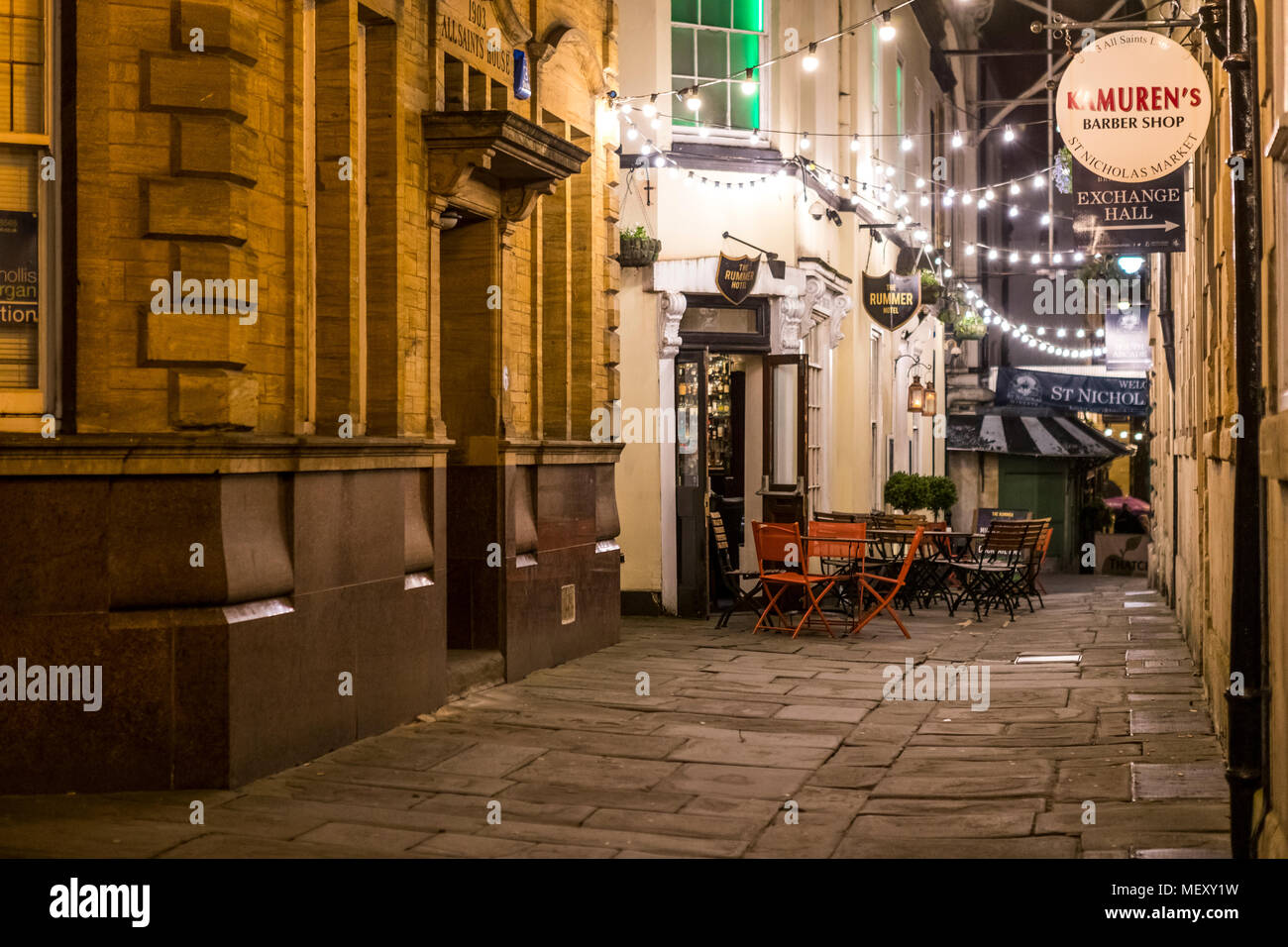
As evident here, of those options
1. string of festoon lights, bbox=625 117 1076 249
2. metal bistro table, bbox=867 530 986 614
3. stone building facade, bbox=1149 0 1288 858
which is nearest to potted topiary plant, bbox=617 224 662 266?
string of festoon lights, bbox=625 117 1076 249

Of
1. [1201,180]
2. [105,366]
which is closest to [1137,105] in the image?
[1201,180]

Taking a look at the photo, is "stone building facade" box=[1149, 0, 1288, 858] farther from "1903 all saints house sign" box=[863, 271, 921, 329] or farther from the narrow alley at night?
"1903 all saints house sign" box=[863, 271, 921, 329]

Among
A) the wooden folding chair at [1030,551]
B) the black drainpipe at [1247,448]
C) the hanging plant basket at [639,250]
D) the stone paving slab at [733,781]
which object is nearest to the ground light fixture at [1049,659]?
the stone paving slab at [733,781]

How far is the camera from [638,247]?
47.1 feet

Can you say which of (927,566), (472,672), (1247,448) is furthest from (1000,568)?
(1247,448)

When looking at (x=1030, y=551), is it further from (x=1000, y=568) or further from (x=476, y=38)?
(x=476, y=38)

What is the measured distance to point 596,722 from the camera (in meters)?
8.78

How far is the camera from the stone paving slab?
5887mm

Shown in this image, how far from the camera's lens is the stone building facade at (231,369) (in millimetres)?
6508

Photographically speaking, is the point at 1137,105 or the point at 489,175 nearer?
the point at 1137,105

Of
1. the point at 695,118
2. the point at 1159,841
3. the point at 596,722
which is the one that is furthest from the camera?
the point at 695,118

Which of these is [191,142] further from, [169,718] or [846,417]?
[846,417]

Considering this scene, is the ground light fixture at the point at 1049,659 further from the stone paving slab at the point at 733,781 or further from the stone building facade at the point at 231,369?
the stone building facade at the point at 231,369

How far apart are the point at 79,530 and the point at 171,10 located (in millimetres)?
2563
